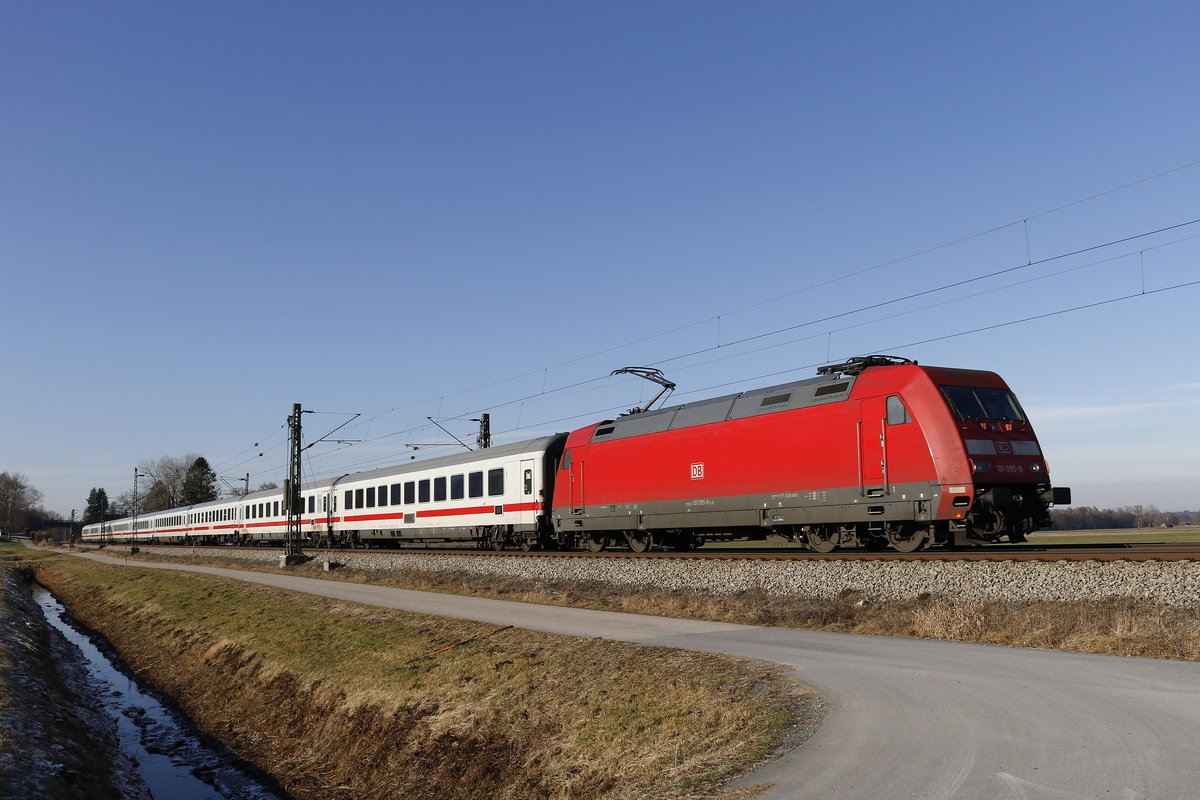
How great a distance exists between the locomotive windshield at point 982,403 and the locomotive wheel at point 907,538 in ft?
8.60

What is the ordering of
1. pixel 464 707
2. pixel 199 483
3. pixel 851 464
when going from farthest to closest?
pixel 199 483, pixel 851 464, pixel 464 707

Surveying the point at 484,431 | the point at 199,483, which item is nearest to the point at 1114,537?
the point at 484,431

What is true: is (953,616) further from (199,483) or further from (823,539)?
(199,483)

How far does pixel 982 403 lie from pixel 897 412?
5.88ft

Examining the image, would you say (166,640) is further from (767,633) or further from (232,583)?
(767,633)

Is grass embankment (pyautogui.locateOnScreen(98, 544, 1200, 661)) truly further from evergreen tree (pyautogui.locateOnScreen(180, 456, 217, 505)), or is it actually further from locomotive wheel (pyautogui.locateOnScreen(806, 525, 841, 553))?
evergreen tree (pyautogui.locateOnScreen(180, 456, 217, 505))

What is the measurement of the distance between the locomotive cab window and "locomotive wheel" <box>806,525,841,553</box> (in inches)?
130

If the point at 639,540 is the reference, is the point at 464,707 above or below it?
below

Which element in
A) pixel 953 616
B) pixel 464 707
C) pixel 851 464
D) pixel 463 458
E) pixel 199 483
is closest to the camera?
pixel 464 707

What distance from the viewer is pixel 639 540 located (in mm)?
26906

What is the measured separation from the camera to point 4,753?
1155cm

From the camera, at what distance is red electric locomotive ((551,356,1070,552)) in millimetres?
17469

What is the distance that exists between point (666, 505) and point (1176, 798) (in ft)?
61.0

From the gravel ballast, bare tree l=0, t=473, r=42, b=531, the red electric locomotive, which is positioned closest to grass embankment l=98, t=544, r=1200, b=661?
the gravel ballast
